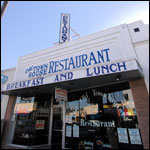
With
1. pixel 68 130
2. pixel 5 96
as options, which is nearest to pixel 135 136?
pixel 68 130

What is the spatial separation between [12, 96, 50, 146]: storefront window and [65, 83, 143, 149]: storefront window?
Result: 163cm

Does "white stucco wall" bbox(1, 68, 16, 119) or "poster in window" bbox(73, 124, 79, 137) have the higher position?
"white stucco wall" bbox(1, 68, 16, 119)

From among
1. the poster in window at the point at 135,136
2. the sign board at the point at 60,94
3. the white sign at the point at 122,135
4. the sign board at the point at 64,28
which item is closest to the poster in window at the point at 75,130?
the sign board at the point at 60,94

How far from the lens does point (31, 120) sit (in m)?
7.29

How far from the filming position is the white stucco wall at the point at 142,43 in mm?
5281

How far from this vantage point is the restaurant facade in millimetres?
5004

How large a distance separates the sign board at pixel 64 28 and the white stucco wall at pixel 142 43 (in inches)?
164

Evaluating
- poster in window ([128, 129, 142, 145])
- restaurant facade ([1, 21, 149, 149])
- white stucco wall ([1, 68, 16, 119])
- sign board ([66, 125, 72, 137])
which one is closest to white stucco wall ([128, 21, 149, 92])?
restaurant facade ([1, 21, 149, 149])

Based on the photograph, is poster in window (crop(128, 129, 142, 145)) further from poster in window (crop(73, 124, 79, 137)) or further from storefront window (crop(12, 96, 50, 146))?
storefront window (crop(12, 96, 50, 146))

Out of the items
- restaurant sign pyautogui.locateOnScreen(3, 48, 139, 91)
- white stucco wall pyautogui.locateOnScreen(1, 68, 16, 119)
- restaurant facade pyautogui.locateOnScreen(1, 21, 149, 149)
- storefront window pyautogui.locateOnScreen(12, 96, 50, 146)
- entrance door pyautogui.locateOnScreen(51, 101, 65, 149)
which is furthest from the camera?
white stucco wall pyautogui.locateOnScreen(1, 68, 16, 119)

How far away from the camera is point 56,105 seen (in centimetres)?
773

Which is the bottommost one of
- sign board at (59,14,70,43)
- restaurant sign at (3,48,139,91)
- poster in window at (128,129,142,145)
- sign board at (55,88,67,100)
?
poster in window at (128,129,142,145)

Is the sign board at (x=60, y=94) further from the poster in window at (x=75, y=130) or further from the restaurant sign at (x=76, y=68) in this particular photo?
the poster in window at (x=75, y=130)

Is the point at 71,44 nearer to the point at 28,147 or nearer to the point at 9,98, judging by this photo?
the point at 9,98
